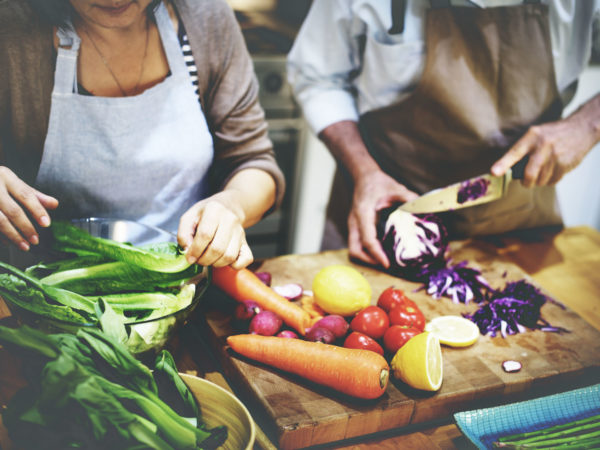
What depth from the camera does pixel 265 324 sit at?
979mm

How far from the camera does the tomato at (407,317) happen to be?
102cm

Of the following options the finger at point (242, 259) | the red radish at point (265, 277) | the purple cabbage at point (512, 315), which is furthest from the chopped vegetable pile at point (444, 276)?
the finger at point (242, 259)

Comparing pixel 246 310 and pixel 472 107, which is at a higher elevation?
pixel 472 107

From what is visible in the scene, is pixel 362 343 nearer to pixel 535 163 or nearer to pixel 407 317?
pixel 407 317

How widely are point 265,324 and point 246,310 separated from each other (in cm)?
6

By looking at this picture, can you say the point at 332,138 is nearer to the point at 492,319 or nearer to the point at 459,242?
the point at 459,242

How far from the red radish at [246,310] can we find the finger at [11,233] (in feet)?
1.31

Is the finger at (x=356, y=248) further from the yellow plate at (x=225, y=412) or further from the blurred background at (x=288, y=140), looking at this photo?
the yellow plate at (x=225, y=412)

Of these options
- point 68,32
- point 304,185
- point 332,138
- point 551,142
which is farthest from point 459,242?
point 68,32

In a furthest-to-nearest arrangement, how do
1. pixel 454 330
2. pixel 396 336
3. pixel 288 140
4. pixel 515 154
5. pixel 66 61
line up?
pixel 288 140
pixel 515 154
pixel 454 330
pixel 396 336
pixel 66 61

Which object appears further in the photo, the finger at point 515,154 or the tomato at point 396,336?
the finger at point 515,154

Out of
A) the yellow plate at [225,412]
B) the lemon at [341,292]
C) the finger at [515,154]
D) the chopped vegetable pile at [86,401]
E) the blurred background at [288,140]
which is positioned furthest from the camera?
the blurred background at [288,140]

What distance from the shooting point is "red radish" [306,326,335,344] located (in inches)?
38.0

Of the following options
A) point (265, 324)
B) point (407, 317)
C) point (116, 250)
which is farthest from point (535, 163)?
point (116, 250)
